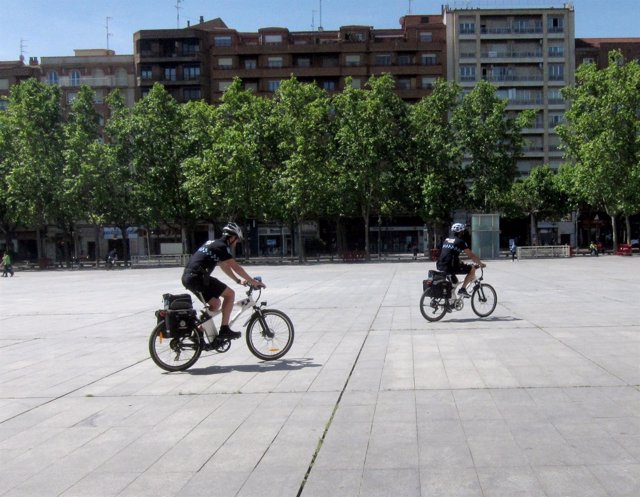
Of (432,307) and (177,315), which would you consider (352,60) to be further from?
(177,315)

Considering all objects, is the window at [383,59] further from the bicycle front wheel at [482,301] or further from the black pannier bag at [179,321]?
the black pannier bag at [179,321]

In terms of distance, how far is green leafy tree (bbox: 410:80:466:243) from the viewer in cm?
4966

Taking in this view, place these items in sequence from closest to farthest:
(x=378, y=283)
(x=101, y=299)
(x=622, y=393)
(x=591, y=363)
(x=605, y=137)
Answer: (x=622, y=393) < (x=591, y=363) < (x=101, y=299) < (x=378, y=283) < (x=605, y=137)

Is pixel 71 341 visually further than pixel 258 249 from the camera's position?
No

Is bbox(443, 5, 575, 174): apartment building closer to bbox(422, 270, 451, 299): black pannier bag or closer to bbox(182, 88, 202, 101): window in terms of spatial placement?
bbox(182, 88, 202, 101): window

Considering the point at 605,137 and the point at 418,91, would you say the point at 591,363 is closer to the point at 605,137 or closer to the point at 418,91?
the point at 605,137

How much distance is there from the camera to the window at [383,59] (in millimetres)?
73000

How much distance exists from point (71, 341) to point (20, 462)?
625 cm

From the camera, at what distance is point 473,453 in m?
4.44

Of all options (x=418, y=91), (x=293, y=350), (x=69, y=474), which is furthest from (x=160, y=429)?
(x=418, y=91)

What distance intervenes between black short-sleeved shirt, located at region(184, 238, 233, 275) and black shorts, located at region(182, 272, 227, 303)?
0.23 feet

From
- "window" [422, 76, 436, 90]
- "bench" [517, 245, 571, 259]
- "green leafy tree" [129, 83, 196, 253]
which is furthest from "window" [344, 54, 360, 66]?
"bench" [517, 245, 571, 259]

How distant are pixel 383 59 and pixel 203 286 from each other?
6940cm

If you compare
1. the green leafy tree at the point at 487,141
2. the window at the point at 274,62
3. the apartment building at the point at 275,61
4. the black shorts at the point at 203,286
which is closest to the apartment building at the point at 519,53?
the apartment building at the point at 275,61
